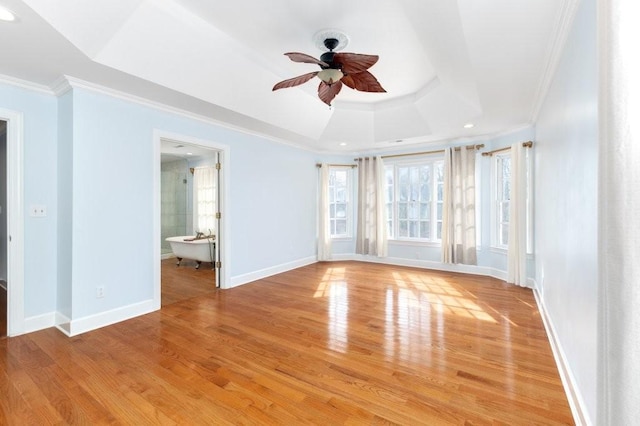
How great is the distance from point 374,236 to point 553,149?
398cm

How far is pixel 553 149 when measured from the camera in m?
2.71

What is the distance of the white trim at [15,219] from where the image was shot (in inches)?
113

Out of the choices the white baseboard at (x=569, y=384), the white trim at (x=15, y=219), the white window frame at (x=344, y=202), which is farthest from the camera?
the white window frame at (x=344, y=202)

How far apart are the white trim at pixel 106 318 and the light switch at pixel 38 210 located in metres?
1.13

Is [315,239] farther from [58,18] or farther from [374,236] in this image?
[58,18]

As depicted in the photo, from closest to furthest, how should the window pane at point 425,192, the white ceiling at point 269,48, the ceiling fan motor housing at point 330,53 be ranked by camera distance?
the white ceiling at point 269,48 < the ceiling fan motor housing at point 330,53 < the window pane at point 425,192

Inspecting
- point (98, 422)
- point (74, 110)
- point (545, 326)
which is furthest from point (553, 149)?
point (74, 110)

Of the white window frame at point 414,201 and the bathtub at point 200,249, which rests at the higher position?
the white window frame at point 414,201

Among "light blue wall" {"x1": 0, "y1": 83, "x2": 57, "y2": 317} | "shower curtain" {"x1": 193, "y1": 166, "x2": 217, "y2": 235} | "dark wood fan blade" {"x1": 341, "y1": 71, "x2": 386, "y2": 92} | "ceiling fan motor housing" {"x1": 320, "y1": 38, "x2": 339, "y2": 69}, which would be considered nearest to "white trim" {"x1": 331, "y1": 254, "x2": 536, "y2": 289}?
"shower curtain" {"x1": 193, "y1": 166, "x2": 217, "y2": 235}

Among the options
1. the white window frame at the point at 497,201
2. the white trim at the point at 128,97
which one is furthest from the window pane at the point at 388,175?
the white trim at the point at 128,97

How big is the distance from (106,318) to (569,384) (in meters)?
4.10

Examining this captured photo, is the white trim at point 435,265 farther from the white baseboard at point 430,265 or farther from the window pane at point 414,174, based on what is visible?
the window pane at point 414,174

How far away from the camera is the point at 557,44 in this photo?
7.55 ft

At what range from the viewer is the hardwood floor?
184cm
